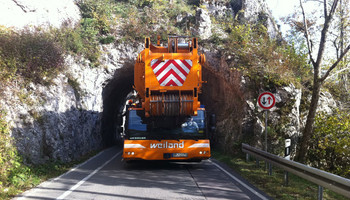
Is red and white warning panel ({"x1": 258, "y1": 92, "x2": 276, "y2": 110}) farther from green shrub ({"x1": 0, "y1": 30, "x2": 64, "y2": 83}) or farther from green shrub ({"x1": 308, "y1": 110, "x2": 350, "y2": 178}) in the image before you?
green shrub ({"x1": 0, "y1": 30, "x2": 64, "y2": 83})

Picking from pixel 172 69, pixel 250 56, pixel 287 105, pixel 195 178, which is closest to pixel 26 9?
pixel 172 69

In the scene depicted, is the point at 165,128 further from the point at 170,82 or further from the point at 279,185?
the point at 279,185

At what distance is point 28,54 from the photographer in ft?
38.5

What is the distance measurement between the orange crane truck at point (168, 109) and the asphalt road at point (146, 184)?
730mm

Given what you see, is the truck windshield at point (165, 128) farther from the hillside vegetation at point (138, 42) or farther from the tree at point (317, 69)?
the tree at point (317, 69)

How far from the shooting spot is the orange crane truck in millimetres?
8648

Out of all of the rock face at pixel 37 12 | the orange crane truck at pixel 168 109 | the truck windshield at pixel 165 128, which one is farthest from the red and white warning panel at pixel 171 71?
the rock face at pixel 37 12

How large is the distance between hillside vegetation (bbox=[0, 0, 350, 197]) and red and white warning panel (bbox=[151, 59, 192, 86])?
4457 mm

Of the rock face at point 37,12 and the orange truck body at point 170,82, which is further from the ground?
the rock face at point 37,12

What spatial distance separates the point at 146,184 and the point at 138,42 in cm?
1269

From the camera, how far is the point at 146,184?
Result: 7406 mm

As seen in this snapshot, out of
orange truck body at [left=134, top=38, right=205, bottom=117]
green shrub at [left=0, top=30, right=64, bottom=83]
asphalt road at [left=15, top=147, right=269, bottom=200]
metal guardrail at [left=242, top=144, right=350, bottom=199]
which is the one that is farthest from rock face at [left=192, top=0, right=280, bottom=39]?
metal guardrail at [left=242, top=144, right=350, bottom=199]

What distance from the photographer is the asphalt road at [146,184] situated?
6.25 m

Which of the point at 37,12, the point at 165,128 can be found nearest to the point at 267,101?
the point at 165,128
